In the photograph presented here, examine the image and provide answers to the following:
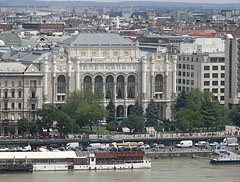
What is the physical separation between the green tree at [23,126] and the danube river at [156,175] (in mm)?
13218

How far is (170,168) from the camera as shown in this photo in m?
74.8

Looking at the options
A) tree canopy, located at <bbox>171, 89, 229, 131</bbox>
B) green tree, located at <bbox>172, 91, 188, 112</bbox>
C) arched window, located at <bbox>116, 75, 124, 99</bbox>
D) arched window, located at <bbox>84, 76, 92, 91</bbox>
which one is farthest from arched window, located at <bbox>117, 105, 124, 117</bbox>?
tree canopy, located at <bbox>171, 89, 229, 131</bbox>

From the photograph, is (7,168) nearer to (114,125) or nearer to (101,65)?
(114,125)

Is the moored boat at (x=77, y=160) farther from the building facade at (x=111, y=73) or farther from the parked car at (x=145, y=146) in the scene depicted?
the building facade at (x=111, y=73)

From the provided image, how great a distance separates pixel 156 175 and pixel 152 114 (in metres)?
23.4

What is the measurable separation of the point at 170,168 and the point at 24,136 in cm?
1463

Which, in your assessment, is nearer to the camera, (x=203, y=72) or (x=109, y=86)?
(x=109, y=86)

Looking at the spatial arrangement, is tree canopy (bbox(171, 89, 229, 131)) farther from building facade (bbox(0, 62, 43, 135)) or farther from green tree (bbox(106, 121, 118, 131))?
building facade (bbox(0, 62, 43, 135))

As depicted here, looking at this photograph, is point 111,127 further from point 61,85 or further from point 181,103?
point 61,85

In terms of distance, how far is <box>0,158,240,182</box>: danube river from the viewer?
70500 millimetres

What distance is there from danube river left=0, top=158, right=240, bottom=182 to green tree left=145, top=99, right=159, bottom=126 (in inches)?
682

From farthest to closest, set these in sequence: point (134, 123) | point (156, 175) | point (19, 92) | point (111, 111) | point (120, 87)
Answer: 1. point (120, 87)
2. point (111, 111)
3. point (19, 92)
4. point (134, 123)
5. point (156, 175)

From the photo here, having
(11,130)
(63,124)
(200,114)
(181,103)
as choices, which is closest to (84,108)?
(63,124)

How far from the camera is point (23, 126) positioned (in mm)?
86625
